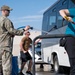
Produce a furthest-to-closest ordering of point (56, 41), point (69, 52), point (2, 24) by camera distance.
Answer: point (56, 41), point (2, 24), point (69, 52)

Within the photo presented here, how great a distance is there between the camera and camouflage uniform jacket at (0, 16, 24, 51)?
7965 mm

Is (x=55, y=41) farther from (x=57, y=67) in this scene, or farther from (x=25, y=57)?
(x=25, y=57)

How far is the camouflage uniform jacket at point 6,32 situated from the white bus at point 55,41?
14.5 ft

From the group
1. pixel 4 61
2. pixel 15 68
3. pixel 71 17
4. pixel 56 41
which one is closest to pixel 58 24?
pixel 56 41

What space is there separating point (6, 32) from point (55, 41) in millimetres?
5987

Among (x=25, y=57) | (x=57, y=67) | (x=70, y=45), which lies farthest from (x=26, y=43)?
(x=70, y=45)

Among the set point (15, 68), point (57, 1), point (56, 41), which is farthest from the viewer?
point (57, 1)

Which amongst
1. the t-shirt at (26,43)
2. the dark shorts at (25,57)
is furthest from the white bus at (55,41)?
the dark shorts at (25,57)

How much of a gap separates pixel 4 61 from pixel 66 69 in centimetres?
666

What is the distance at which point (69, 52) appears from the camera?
5676 mm

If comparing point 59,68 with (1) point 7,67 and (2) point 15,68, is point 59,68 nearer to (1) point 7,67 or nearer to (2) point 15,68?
(2) point 15,68

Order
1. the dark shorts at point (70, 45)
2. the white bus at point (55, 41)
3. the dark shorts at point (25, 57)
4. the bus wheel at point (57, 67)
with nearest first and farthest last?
the dark shorts at point (70, 45), the dark shorts at point (25, 57), the white bus at point (55, 41), the bus wheel at point (57, 67)

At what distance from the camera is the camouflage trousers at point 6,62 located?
26.2ft

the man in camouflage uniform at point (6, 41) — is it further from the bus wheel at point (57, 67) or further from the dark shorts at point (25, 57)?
the bus wheel at point (57, 67)
